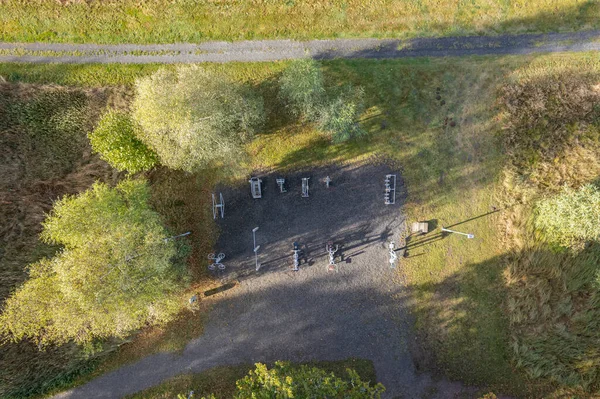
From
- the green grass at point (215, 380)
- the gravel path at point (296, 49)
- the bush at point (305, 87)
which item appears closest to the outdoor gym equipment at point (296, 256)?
the green grass at point (215, 380)

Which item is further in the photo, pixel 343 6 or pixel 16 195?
pixel 343 6

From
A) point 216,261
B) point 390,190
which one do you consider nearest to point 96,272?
point 216,261

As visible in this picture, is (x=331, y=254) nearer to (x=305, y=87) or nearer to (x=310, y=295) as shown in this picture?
(x=310, y=295)

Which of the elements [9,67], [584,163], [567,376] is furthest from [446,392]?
[9,67]

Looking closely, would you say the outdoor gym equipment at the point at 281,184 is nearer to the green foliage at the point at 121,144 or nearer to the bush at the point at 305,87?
the bush at the point at 305,87

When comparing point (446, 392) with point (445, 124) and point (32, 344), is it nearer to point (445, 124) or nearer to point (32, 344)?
point (445, 124)

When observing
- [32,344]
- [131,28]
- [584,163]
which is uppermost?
[131,28]

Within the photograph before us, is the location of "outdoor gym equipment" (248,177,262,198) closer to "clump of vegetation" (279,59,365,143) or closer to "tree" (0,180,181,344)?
"clump of vegetation" (279,59,365,143)
